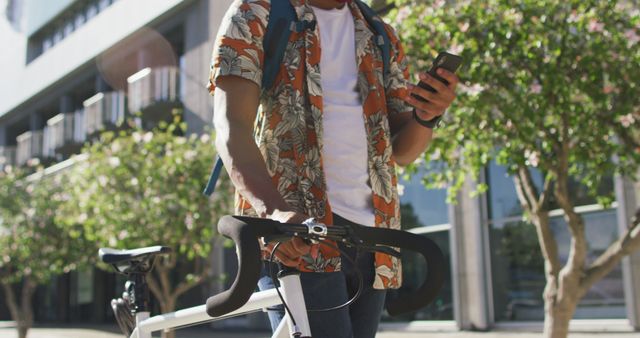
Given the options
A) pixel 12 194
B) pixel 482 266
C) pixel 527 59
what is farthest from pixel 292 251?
pixel 12 194

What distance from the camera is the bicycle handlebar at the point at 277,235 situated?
138cm

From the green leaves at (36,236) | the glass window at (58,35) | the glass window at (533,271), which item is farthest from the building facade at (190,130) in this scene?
the green leaves at (36,236)

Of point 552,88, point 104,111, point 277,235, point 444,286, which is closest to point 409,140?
point 277,235

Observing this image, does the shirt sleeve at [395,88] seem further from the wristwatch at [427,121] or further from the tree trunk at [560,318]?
the tree trunk at [560,318]

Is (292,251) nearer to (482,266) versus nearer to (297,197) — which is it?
(297,197)

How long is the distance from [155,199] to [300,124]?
1015 cm

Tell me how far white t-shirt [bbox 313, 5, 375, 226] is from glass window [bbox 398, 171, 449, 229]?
487 inches

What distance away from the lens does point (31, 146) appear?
104 ft

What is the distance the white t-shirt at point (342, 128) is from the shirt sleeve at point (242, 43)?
0.22 meters

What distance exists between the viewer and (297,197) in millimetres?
1952

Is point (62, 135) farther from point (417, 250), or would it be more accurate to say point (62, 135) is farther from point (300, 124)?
point (417, 250)

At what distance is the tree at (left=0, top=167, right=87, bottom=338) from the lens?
18281 millimetres

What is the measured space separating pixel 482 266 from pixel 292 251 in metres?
12.5

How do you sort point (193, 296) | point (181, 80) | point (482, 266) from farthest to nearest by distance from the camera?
1. point (181, 80)
2. point (193, 296)
3. point (482, 266)
